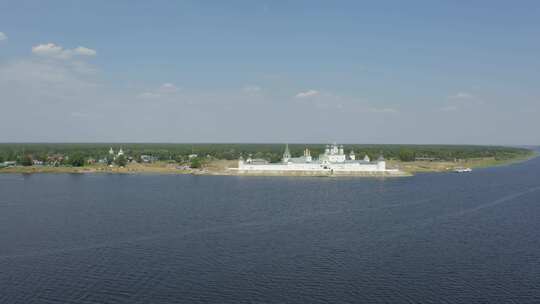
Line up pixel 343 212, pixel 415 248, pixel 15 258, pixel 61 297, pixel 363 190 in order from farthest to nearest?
pixel 363 190
pixel 343 212
pixel 415 248
pixel 15 258
pixel 61 297

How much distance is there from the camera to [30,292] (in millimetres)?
14164

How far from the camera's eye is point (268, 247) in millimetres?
19281

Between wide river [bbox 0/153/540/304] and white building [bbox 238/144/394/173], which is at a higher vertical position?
white building [bbox 238/144/394/173]

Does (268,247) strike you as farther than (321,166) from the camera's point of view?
No

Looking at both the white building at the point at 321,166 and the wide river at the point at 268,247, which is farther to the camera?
the white building at the point at 321,166

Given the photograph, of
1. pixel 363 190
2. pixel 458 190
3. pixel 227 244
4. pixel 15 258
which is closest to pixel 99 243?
pixel 15 258

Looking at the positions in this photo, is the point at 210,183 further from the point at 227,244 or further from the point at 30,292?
the point at 30,292

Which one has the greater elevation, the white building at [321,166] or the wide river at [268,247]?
the white building at [321,166]

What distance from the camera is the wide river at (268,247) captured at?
47.2 ft

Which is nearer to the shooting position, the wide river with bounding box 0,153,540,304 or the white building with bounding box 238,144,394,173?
the wide river with bounding box 0,153,540,304

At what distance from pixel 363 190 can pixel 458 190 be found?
776 cm

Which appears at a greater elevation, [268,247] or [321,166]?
[321,166]

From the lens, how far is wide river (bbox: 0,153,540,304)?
1438 cm

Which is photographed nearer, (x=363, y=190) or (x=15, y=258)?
(x=15, y=258)
